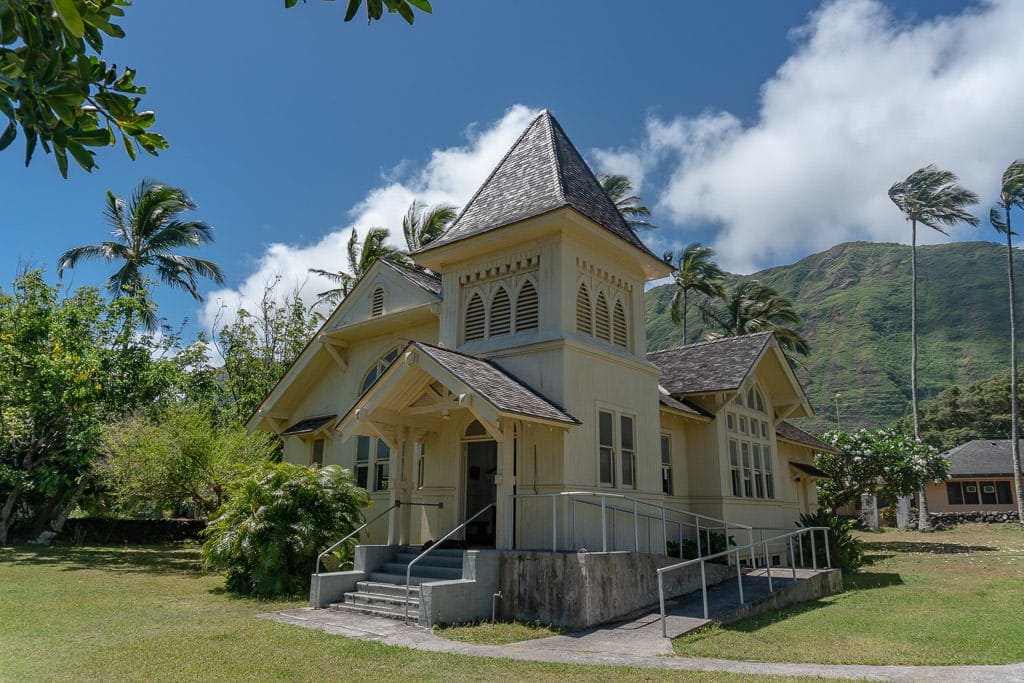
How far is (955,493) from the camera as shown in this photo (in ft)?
162

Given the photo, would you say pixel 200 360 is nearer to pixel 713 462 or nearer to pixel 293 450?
pixel 293 450

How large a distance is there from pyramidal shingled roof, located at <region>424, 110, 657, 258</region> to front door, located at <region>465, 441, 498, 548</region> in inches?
187

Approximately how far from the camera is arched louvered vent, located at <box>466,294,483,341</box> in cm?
1574

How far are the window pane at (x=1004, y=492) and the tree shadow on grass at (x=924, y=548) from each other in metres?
23.1

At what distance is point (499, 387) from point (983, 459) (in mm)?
49026

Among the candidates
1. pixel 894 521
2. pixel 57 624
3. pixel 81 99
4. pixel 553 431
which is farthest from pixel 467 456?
pixel 894 521

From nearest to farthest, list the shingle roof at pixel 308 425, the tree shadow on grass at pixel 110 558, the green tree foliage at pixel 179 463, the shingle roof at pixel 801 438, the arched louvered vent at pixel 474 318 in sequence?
the arched louvered vent at pixel 474 318 → the green tree foliage at pixel 179 463 → the tree shadow on grass at pixel 110 558 → the shingle roof at pixel 308 425 → the shingle roof at pixel 801 438

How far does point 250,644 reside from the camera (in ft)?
31.5

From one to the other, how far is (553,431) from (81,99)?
10575 millimetres

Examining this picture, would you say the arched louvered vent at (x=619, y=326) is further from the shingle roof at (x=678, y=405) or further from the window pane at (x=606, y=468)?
the window pane at (x=606, y=468)

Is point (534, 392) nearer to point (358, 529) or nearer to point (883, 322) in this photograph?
point (358, 529)

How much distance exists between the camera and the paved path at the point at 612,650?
823 centimetres

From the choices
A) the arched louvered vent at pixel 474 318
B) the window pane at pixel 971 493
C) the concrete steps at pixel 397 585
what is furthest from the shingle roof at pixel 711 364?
the window pane at pixel 971 493

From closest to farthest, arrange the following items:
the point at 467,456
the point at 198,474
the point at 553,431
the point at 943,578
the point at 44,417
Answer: the point at 553,431
the point at 467,456
the point at 943,578
the point at 198,474
the point at 44,417
